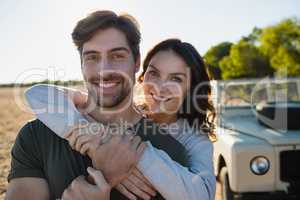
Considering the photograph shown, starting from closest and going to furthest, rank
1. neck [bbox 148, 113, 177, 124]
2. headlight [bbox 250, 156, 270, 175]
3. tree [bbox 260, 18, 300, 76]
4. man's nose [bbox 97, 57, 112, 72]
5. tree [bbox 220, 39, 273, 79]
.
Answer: man's nose [bbox 97, 57, 112, 72] < neck [bbox 148, 113, 177, 124] < headlight [bbox 250, 156, 270, 175] < tree [bbox 260, 18, 300, 76] < tree [bbox 220, 39, 273, 79]

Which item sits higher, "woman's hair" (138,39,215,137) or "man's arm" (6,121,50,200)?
"woman's hair" (138,39,215,137)

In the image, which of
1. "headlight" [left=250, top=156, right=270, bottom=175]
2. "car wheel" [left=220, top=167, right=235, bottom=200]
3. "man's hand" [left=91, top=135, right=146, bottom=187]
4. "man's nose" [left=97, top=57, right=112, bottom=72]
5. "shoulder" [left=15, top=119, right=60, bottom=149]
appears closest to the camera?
"man's hand" [left=91, top=135, right=146, bottom=187]

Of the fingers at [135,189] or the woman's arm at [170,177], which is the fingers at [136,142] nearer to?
the woman's arm at [170,177]

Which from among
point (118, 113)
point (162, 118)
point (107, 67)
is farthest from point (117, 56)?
point (162, 118)

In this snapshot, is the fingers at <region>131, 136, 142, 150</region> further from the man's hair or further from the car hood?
the car hood

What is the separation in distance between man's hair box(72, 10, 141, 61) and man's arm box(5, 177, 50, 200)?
2.47 ft

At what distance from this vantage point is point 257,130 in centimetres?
429

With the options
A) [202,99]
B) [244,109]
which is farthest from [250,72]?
[202,99]

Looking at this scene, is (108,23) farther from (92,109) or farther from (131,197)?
(131,197)

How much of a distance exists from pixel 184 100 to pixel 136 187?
57.8 inches

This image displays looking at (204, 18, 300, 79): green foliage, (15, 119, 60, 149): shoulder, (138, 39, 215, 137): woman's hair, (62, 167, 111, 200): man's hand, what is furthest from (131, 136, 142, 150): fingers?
(204, 18, 300, 79): green foliage

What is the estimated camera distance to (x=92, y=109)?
231 centimetres

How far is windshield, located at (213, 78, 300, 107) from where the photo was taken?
5562 millimetres

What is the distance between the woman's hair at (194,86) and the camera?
3.08 meters
